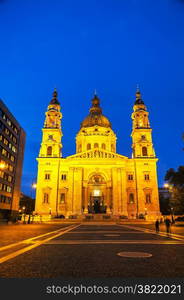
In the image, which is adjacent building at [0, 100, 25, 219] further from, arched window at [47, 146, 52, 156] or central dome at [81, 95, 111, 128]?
central dome at [81, 95, 111, 128]

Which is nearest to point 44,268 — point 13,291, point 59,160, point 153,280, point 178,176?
point 13,291

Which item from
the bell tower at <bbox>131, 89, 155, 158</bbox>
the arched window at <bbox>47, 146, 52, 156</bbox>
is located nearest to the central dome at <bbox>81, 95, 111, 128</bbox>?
the bell tower at <bbox>131, 89, 155, 158</bbox>

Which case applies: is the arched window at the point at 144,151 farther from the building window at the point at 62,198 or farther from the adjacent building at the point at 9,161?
the adjacent building at the point at 9,161

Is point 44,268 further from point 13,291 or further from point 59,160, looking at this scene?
point 59,160

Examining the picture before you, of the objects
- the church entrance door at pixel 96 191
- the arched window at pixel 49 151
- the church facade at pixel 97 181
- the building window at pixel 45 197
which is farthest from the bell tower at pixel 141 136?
the building window at pixel 45 197

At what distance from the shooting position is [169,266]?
6.14m

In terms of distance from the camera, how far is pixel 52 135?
71938 mm

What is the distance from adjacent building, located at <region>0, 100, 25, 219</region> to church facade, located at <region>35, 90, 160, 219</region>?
6334 millimetres

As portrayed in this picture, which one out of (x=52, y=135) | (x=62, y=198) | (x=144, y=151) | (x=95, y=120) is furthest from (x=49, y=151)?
(x=144, y=151)

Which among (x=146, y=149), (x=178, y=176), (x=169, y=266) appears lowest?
(x=169, y=266)

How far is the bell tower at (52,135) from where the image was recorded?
70.0 m

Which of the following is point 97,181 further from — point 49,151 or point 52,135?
point 52,135

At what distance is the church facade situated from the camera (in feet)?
211

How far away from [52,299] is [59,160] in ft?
216
